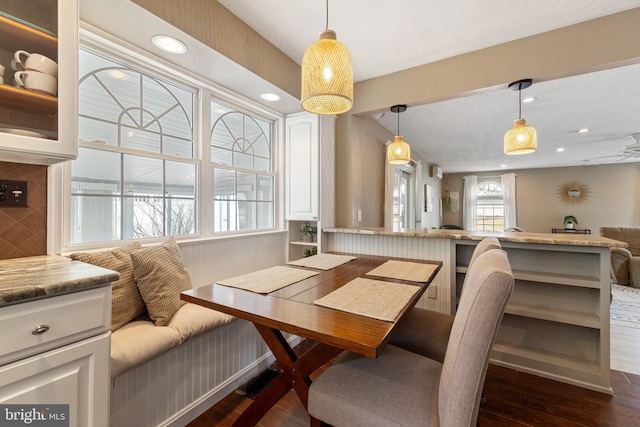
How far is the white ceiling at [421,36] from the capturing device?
1750mm

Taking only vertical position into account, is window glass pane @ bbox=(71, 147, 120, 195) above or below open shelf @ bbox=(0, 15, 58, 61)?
below

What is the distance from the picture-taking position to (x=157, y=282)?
1.46m

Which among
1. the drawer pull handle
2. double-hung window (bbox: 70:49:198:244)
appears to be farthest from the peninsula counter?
the drawer pull handle

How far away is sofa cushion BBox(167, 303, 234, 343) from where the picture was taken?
4.66 feet

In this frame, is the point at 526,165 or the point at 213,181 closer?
the point at 213,181

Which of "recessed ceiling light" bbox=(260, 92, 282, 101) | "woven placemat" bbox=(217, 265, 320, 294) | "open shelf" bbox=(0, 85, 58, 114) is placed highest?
"recessed ceiling light" bbox=(260, 92, 282, 101)

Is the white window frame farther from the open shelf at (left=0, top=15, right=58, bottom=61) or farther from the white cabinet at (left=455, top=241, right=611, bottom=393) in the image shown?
the white cabinet at (left=455, top=241, right=611, bottom=393)

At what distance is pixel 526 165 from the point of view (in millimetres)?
7438

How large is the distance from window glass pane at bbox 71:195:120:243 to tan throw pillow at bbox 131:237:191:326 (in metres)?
0.36

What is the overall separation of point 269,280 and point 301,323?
577 mm

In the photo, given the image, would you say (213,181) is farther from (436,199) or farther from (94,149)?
(436,199)

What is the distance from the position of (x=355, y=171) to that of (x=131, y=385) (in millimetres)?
2664

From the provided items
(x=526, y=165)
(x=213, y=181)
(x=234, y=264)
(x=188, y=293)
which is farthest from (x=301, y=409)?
(x=526, y=165)

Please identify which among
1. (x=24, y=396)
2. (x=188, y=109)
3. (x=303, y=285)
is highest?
(x=188, y=109)
